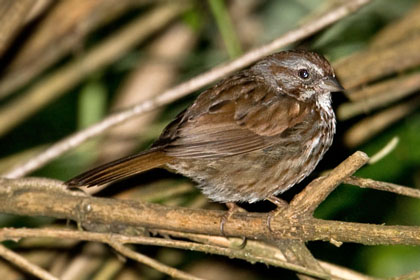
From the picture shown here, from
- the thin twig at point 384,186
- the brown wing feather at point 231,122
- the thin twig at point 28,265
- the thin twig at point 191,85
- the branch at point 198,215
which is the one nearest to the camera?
the branch at point 198,215

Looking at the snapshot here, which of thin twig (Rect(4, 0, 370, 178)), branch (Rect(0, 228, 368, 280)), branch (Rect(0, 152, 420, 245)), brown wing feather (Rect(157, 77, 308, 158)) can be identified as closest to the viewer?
branch (Rect(0, 152, 420, 245))

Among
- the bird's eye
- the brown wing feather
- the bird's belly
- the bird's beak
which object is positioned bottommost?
the bird's belly

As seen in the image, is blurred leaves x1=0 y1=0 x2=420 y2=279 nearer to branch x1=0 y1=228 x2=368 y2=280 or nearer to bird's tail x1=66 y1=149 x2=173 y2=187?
branch x1=0 y1=228 x2=368 y2=280

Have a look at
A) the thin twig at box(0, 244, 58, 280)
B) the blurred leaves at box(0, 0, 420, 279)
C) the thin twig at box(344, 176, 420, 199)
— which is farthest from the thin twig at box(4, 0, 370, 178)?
the thin twig at box(344, 176, 420, 199)

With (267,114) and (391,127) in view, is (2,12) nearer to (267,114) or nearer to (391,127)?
(267,114)

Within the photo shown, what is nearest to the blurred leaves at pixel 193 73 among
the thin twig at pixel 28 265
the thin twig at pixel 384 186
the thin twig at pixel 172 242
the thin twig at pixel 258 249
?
the thin twig at pixel 258 249

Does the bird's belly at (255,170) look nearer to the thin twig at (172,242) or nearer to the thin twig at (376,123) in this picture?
the thin twig at (172,242)
